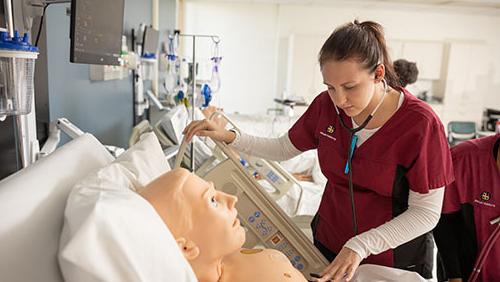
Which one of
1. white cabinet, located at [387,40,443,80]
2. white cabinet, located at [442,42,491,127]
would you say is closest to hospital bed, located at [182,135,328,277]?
white cabinet, located at [387,40,443,80]

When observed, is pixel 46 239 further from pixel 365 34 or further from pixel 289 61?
pixel 289 61

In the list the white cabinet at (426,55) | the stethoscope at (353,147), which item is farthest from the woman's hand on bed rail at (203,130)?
the white cabinet at (426,55)

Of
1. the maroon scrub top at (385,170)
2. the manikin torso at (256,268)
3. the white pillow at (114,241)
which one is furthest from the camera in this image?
the maroon scrub top at (385,170)

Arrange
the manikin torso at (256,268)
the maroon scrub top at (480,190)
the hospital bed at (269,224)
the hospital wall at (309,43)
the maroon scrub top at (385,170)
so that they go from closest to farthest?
the manikin torso at (256,268)
the maroon scrub top at (385,170)
the maroon scrub top at (480,190)
the hospital bed at (269,224)
the hospital wall at (309,43)

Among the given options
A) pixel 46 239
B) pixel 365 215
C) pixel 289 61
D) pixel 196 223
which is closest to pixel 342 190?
pixel 365 215

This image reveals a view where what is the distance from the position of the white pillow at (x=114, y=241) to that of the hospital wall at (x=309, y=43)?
6.15m

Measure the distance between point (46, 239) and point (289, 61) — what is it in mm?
6333

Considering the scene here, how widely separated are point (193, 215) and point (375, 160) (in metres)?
0.64

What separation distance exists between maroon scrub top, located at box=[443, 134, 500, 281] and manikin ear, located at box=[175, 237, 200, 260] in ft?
3.03

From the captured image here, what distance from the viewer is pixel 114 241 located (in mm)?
657

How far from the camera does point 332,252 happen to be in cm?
146

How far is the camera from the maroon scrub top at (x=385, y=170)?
1.20m

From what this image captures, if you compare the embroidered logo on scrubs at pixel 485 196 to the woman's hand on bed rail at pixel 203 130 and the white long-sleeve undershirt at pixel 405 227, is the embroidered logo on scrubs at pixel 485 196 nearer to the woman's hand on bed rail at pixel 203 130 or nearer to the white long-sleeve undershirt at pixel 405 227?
the white long-sleeve undershirt at pixel 405 227

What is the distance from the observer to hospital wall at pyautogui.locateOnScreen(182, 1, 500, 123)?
22.2 feet
